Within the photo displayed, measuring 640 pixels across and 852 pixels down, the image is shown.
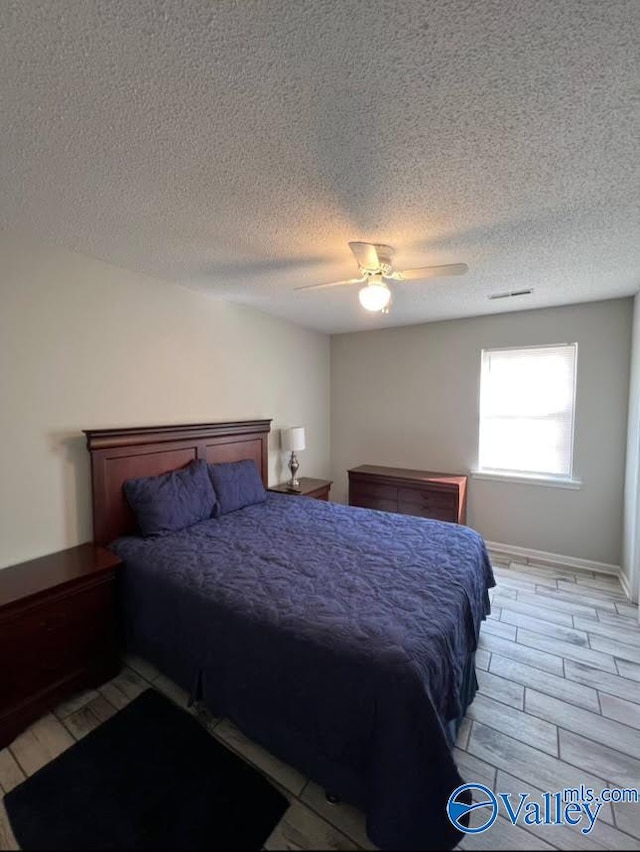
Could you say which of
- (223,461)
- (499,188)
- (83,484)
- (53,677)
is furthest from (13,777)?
(499,188)

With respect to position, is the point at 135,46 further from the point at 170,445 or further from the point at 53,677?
the point at 53,677

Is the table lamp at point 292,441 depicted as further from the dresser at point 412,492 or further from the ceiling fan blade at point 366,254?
the ceiling fan blade at point 366,254

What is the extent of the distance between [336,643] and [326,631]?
0.21 ft

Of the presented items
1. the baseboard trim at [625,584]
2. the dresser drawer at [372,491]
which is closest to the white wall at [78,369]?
the dresser drawer at [372,491]

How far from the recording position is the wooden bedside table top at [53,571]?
1.68 metres

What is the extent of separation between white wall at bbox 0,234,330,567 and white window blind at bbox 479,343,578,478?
8.56 feet

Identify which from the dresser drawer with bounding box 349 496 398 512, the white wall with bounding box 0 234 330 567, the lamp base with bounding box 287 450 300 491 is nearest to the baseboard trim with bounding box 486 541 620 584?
the dresser drawer with bounding box 349 496 398 512

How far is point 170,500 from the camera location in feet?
7.98

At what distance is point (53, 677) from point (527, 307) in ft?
14.3

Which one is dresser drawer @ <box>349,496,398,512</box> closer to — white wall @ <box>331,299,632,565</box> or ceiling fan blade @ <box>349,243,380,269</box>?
white wall @ <box>331,299,632,565</box>

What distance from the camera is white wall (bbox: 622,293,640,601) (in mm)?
2650

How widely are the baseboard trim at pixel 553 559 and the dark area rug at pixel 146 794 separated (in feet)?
10.3

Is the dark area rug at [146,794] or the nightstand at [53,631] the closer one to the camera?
the dark area rug at [146,794]

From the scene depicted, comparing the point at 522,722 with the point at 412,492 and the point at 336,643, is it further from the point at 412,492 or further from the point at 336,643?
the point at 412,492
